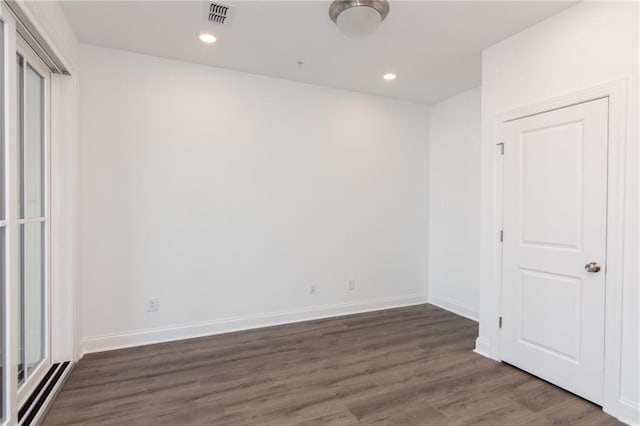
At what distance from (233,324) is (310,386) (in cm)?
140

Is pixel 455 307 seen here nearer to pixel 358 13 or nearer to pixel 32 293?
pixel 358 13

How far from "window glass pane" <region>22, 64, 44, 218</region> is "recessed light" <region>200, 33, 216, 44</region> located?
1260mm

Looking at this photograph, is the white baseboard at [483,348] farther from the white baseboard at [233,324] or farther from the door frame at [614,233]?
the white baseboard at [233,324]

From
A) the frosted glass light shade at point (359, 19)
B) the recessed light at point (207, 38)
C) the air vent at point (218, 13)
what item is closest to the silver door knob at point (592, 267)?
the frosted glass light shade at point (359, 19)

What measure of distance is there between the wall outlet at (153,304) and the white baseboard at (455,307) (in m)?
3.50

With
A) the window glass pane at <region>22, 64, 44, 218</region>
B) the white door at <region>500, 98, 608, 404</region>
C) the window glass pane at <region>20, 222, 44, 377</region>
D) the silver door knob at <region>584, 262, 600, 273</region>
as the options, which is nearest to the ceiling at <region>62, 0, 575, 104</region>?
the window glass pane at <region>22, 64, 44, 218</region>

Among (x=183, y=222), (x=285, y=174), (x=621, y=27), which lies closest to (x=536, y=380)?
(x=621, y=27)

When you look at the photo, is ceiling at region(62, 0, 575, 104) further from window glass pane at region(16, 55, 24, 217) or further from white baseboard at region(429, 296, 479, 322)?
white baseboard at region(429, 296, 479, 322)

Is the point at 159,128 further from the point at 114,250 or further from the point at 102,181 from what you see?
the point at 114,250

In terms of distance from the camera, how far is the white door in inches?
90.4

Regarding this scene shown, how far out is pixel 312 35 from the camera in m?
2.84

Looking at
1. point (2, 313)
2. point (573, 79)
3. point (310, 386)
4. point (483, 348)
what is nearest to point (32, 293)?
point (2, 313)

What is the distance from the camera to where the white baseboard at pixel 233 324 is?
10.3 ft

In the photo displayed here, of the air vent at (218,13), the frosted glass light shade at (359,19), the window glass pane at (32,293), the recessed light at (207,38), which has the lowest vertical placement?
the window glass pane at (32,293)
